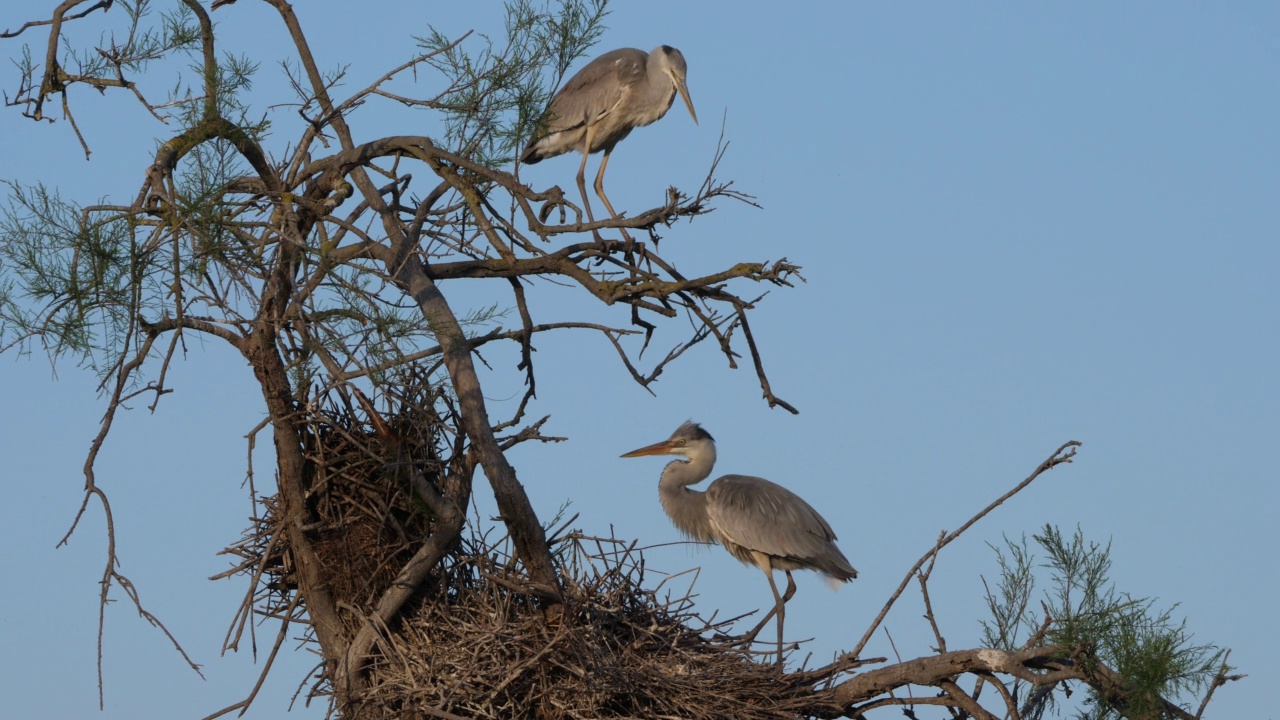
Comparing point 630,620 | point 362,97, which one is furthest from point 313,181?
point 630,620

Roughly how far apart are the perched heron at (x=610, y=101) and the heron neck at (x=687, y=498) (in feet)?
5.14

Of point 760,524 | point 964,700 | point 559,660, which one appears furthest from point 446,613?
point 760,524

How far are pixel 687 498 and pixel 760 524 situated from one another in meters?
0.58

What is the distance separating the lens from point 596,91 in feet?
26.3

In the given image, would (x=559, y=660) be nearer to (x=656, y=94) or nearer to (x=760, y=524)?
(x=760, y=524)

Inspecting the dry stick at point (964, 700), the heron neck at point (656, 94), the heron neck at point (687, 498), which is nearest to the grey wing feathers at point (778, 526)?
the heron neck at point (687, 498)

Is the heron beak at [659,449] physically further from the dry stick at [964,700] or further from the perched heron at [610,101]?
the dry stick at [964,700]

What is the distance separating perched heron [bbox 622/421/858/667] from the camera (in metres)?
7.78

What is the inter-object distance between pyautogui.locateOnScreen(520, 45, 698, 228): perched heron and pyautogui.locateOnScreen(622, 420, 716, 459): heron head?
4.78ft

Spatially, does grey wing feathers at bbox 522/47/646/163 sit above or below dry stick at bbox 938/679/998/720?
above

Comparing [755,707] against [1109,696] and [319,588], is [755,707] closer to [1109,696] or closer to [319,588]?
[1109,696]

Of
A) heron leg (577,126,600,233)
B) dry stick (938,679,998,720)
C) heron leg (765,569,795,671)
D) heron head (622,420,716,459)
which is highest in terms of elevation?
heron leg (577,126,600,233)

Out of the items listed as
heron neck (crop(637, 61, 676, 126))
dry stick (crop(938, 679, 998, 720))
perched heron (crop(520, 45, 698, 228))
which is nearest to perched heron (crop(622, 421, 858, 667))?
perched heron (crop(520, 45, 698, 228))

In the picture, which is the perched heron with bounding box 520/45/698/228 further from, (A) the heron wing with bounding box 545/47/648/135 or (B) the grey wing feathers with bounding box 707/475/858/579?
(B) the grey wing feathers with bounding box 707/475/858/579
